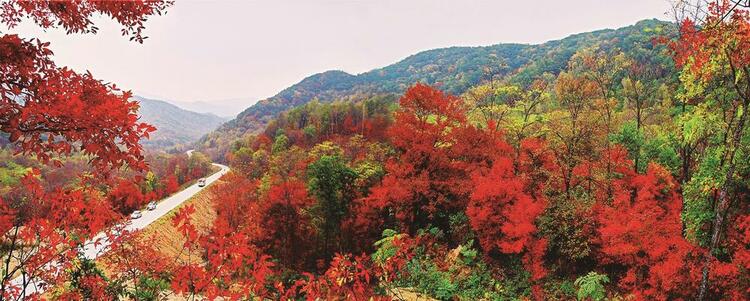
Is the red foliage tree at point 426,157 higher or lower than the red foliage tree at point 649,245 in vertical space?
higher

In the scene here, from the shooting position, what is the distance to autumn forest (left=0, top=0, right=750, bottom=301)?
14.8 feet

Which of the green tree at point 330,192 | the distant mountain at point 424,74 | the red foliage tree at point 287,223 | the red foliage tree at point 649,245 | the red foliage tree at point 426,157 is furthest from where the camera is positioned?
the distant mountain at point 424,74

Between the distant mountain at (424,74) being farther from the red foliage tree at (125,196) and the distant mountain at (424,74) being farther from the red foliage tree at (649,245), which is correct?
the red foliage tree at (649,245)

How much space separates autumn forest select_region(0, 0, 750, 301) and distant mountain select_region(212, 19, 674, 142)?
72.8 m

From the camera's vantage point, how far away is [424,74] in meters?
142

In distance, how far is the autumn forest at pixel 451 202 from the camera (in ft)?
14.8

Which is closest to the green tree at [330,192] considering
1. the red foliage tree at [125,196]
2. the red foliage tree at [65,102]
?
the red foliage tree at [65,102]

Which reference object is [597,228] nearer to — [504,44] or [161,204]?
[161,204]

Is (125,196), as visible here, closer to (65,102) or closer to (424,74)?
(65,102)

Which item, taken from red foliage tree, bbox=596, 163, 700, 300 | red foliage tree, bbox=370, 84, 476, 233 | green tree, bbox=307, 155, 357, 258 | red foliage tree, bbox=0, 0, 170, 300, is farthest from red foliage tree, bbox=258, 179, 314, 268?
red foliage tree, bbox=0, 0, 170, 300

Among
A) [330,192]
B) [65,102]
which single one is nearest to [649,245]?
[330,192]

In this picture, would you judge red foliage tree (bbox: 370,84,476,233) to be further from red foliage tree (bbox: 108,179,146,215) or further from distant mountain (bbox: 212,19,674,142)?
distant mountain (bbox: 212,19,674,142)

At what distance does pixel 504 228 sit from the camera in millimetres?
16953

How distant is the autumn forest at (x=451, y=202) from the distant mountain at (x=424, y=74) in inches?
2865
